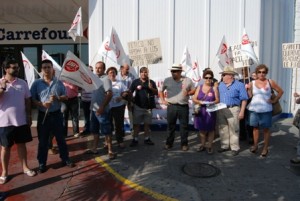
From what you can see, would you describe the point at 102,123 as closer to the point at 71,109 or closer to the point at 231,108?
the point at 71,109

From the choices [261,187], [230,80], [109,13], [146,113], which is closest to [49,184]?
[146,113]

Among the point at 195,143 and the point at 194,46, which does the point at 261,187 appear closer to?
the point at 195,143

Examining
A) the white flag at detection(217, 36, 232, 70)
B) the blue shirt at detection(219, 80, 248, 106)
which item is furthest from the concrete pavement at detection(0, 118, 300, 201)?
the white flag at detection(217, 36, 232, 70)

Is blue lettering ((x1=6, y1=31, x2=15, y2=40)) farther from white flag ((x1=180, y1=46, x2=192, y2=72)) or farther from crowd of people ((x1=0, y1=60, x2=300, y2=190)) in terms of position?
white flag ((x1=180, y1=46, x2=192, y2=72))

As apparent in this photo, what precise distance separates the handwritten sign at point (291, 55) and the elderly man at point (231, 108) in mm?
1164

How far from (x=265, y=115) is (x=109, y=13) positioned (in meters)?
4.81

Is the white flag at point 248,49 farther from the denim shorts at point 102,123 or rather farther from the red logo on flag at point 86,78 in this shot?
the red logo on flag at point 86,78

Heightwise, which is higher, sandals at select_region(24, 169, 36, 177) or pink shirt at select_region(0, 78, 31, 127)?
pink shirt at select_region(0, 78, 31, 127)

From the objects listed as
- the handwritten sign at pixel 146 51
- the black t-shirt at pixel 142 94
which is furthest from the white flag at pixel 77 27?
the black t-shirt at pixel 142 94

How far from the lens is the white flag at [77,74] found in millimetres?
5285

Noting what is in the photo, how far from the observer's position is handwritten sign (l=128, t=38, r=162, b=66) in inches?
278

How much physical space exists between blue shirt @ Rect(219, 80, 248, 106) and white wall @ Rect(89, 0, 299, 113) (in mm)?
2151

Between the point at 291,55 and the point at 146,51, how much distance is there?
3.05 metres

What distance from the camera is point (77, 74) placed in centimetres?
543
